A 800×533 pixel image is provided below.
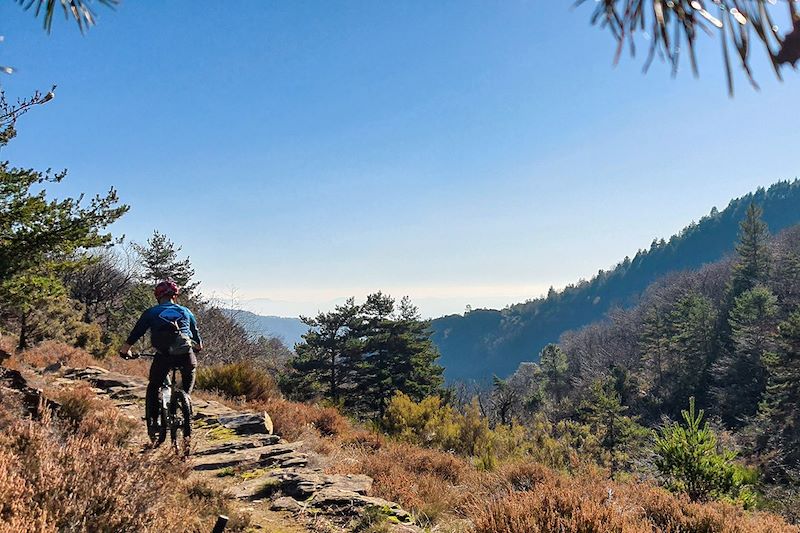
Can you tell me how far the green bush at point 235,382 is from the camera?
35.4 ft

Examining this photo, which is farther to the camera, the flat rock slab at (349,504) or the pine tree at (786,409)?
the pine tree at (786,409)

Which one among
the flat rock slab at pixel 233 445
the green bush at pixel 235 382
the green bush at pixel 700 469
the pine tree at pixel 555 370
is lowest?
the pine tree at pixel 555 370

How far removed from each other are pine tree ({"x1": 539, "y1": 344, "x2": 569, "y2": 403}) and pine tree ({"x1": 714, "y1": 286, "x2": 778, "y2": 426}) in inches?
865

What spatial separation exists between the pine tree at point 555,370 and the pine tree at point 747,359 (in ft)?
72.1

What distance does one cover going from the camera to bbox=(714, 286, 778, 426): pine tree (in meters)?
40.2

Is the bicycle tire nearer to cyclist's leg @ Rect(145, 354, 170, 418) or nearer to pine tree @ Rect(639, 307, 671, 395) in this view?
cyclist's leg @ Rect(145, 354, 170, 418)

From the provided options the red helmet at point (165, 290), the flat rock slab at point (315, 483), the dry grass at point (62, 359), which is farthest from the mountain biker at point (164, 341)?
the dry grass at point (62, 359)

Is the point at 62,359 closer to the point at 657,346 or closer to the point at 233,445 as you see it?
the point at 233,445

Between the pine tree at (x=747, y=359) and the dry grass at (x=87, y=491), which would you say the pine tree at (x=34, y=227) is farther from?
the pine tree at (x=747, y=359)

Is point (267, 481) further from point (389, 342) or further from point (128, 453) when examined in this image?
point (389, 342)

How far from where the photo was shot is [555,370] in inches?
2598

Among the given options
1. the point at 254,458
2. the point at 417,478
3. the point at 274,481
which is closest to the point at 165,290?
the point at 254,458

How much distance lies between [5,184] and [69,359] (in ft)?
21.4

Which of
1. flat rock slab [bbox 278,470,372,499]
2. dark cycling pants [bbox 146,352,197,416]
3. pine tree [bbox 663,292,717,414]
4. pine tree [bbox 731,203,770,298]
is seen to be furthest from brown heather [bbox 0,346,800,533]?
pine tree [bbox 731,203,770,298]
